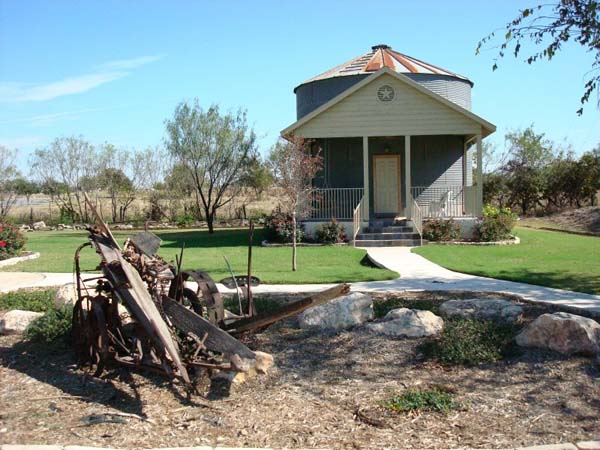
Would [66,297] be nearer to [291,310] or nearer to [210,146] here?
[291,310]

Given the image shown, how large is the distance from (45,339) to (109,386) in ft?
5.78

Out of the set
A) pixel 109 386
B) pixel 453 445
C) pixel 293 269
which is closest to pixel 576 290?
pixel 293 269

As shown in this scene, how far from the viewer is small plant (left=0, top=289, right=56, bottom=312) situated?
8453 millimetres

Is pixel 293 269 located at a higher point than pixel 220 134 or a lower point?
lower

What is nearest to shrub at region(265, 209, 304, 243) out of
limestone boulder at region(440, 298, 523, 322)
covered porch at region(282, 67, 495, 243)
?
covered porch at region(282, 67, 495, 243)

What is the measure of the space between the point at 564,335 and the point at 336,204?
15.6 m

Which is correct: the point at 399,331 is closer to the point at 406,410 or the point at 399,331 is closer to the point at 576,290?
the point at 406,410

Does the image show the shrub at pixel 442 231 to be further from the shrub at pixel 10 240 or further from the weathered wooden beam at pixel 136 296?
the weathered wooden beam at pixel 136 296

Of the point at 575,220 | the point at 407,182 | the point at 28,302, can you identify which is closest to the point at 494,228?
the point at 407,182

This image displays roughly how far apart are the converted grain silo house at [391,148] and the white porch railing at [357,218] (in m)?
0.03

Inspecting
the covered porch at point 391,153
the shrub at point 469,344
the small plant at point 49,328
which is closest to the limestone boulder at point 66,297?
the small plant at point 49,328

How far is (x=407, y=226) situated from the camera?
64.7ft

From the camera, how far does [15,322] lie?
720 cm

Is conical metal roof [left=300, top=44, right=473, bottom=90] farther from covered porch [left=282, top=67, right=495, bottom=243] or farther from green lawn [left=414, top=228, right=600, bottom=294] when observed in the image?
→ green lawn [left=414, top=228, right=600, bottom=294]
